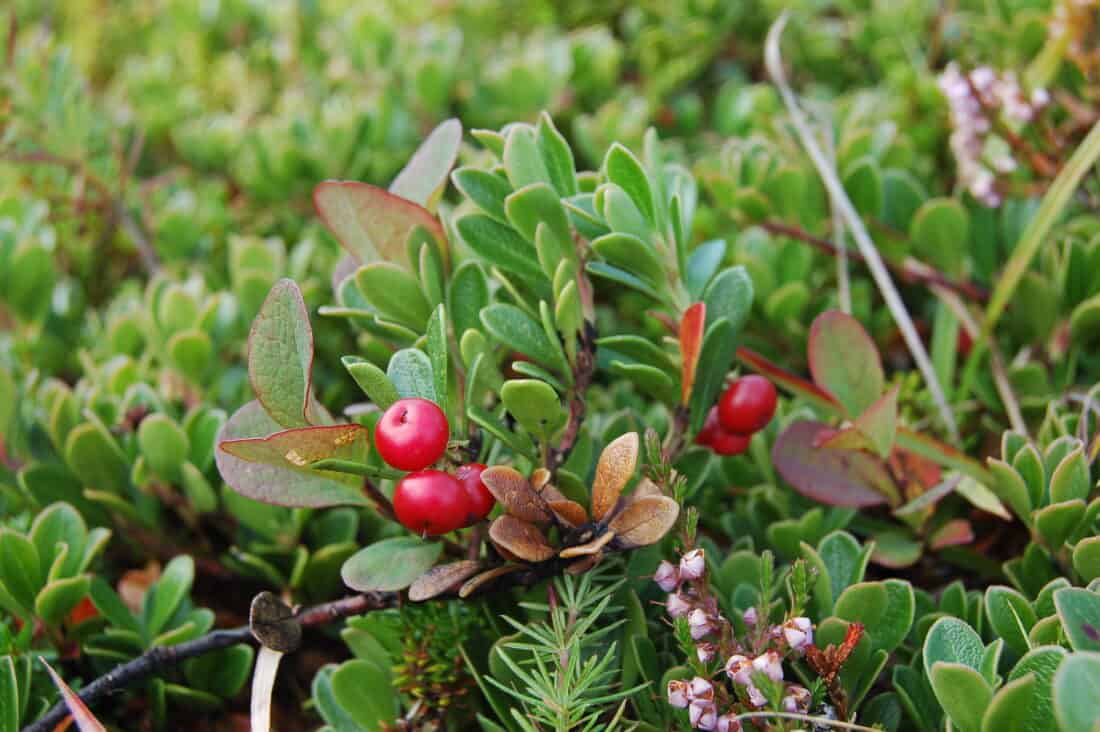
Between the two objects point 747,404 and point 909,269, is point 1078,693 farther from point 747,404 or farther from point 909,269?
point 909,269

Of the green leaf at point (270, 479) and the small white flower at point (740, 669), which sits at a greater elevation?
the green leaf at point (270, 479)

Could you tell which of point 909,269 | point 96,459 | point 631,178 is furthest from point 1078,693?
point 96,459

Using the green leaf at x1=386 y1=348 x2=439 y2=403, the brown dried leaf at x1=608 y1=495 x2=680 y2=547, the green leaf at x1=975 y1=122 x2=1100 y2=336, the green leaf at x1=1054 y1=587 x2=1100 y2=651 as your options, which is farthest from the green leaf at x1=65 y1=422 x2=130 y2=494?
the green leaf at x1=975 y1=122 x2=1100 y2=336

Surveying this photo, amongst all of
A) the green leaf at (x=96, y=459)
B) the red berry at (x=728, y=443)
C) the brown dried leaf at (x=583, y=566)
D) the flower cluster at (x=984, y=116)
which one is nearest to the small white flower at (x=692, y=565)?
the brown dried leaf at (x=583, y=566)

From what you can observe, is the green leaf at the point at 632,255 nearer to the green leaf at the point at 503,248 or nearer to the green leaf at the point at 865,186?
the green leaf at the point at 503,248

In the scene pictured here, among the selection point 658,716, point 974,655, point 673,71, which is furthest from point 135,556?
point 673,71

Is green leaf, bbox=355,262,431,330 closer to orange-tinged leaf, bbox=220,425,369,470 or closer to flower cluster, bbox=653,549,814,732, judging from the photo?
orange-tinged leaf, bbox=220,425,369,470

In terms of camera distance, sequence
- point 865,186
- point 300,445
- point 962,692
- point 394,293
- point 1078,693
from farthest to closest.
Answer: point 865,186 → point 394,293 → point 300,445 → point 962,692 → point 1078,693

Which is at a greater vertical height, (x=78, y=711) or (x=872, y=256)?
(x=872, y=256)
